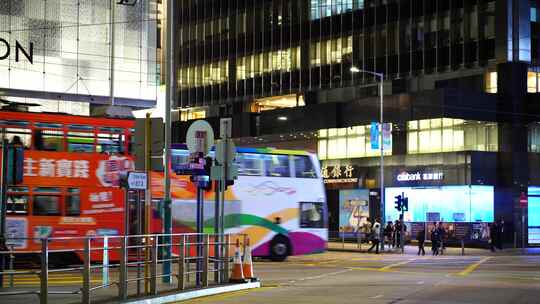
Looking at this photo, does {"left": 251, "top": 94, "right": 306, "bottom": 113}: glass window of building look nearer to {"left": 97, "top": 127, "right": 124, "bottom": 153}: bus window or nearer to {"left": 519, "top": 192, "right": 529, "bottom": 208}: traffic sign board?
{"left": 519, "top": 192, "right": 529, "bottom": 208}: traffic sign board

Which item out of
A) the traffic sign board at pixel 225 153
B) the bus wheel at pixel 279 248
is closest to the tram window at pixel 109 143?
the traffic sign board at pixel 225 153

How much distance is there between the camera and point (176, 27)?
79250 millimetres

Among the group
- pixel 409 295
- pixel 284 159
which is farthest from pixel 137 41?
pixel 409 295

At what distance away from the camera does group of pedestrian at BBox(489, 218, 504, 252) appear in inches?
1838

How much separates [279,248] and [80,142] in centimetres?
1028

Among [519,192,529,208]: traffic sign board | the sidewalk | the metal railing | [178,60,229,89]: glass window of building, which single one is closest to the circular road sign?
the metal railing

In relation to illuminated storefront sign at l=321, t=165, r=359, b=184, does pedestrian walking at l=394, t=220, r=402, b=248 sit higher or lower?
lower

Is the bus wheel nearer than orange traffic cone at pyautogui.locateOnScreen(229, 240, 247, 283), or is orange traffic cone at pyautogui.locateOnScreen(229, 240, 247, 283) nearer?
orange traffic cone at pyautogui.locateOnScreen(229, 240, 247, 283)

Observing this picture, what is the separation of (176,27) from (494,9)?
3588 cm

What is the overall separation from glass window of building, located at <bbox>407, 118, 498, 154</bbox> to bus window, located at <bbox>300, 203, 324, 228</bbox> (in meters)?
21.6

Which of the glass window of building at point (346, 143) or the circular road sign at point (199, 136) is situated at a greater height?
the glass window of building at point (346, 143)

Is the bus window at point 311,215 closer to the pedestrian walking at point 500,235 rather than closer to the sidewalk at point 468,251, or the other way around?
the sidewalk at point 468,251

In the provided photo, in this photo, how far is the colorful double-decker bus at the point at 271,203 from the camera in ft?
96.6

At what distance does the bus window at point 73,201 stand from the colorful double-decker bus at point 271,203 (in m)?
3.94
